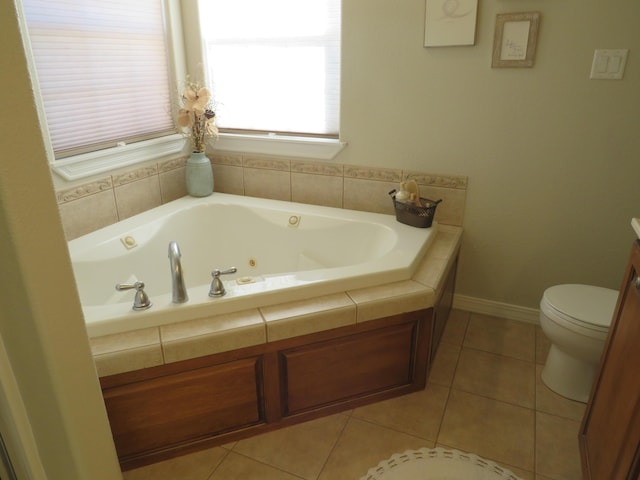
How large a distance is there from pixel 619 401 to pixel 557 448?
0.57 m

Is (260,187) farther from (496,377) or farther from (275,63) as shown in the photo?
(496,377)

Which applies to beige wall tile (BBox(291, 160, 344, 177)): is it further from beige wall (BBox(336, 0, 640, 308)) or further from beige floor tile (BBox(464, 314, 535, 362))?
beige floor tile (BBox(464, 314, 535, 362))

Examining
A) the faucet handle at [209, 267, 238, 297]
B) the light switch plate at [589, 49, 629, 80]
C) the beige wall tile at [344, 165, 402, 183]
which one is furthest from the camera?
the beige wall tile at [344, 165, 402, 183]

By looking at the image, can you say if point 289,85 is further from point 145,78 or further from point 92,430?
point 92,430

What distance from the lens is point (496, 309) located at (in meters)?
2.58

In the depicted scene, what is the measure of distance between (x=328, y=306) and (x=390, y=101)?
1.26 m

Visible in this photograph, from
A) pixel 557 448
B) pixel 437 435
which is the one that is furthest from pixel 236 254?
pixel 557 448

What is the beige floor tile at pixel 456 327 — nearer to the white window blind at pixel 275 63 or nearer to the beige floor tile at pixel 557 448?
the beige floor tile at pixel 557 448

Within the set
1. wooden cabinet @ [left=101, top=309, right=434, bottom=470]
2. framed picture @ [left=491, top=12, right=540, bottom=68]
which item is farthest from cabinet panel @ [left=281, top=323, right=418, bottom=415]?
framed picture @ [left=491, top=12, right=540, bottom=68]

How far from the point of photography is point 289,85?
8.75 feet

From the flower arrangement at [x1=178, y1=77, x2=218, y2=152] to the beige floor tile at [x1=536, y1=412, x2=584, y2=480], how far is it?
2223 millimetres

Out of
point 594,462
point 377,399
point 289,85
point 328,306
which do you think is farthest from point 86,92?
point 594,462

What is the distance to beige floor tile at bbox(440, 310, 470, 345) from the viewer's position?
93.7 inches

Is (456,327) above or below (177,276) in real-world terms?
below
